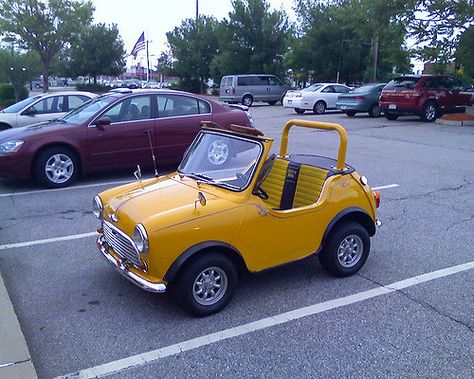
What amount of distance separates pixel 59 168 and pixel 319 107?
1765cm

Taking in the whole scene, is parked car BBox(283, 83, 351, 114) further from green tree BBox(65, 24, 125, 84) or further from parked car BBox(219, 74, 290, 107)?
green tree BBox(65, 24, 125, 84)

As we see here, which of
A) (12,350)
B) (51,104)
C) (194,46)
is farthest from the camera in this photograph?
(194,46)

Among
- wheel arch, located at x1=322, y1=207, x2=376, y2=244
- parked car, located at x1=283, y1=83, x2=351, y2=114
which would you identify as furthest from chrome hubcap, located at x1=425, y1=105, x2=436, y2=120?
wheel arch, located at x1=322, y1=207, x2=376, y2=244

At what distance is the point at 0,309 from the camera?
381 centimetres

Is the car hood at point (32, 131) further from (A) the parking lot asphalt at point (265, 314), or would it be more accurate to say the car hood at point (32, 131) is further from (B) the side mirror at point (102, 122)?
(A) the parking lot asphalt at point (265, 314)

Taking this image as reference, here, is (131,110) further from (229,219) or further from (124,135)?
(229,219)

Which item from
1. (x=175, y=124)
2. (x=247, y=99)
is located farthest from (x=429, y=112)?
(x=247, y=99)

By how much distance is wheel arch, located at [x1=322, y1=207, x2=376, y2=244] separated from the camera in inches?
171

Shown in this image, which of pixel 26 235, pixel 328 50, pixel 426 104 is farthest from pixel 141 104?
pixel 328 50

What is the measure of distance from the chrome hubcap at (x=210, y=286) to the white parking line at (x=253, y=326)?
0.98ft

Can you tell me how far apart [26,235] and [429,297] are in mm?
4447

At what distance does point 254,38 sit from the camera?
37969mm

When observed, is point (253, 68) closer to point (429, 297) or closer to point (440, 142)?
point (440, 142)

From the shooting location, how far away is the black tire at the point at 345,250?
14.5ft
